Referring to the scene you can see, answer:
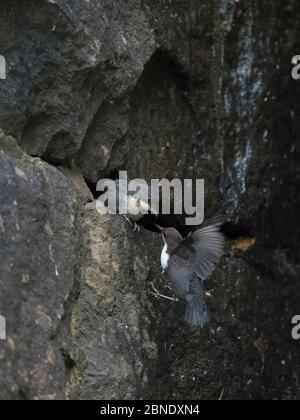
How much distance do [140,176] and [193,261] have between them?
0.79 meters

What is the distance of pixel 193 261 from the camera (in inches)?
210

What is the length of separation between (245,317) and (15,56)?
2476mm

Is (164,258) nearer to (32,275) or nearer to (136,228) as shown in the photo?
(136,228)

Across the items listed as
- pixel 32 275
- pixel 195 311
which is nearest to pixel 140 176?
pixel 195 311

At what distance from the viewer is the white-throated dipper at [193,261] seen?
517 cm

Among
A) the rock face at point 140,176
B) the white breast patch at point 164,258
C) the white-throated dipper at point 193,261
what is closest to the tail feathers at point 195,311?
the white-throated dipper at point 193,261


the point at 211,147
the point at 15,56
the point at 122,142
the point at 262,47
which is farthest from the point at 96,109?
the point at 262,47

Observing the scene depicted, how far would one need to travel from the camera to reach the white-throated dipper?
5.17 meters

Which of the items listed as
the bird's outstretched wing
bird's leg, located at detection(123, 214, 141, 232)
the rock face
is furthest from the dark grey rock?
the bird's outstretched wing

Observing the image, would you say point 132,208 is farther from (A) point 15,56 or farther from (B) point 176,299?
(A) point 15,56

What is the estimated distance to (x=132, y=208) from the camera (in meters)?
5.46

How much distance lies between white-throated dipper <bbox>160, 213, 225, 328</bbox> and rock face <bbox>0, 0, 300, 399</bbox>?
0.13 m

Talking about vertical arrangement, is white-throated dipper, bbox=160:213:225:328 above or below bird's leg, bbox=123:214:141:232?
below

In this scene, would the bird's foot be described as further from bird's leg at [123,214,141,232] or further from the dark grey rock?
the dark grey rock
